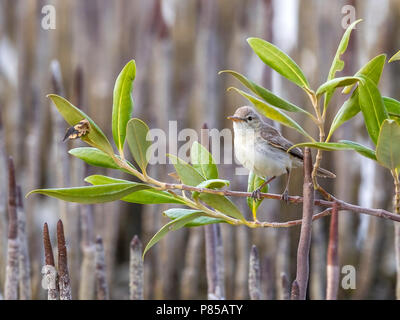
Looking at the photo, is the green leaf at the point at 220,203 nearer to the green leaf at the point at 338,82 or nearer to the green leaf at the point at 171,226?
the green leaf at the point at 171,226

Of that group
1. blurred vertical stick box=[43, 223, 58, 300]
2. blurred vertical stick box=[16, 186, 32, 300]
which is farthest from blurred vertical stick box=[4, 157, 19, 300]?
blurred vertical stick box=[43, 223, 58, 300]

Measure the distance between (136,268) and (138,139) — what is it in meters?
0.39

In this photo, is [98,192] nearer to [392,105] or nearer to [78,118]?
[78,118]

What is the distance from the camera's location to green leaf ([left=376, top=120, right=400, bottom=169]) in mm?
673

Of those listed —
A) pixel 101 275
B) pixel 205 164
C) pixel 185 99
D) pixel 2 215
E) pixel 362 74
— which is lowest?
pixel 101 275

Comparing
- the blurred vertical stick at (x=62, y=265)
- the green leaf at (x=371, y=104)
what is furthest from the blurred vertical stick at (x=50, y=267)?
the green leaf at (x=371, y=104)

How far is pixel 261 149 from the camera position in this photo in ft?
3.56

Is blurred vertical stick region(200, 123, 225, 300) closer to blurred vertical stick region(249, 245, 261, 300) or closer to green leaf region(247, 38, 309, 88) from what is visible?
blurred vertical stick region(249, 245, 261, 300)

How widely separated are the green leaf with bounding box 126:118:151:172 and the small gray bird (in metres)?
0.28

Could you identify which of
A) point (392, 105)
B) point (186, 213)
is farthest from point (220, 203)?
point (392, 105)

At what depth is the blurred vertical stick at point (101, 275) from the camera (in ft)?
3.80

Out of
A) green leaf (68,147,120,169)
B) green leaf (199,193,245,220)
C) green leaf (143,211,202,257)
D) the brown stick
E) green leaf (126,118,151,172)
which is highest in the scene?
green leaf (126,118,151,172)

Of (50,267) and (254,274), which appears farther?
(254,274)

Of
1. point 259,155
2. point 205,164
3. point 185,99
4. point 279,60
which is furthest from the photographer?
point 185,99
